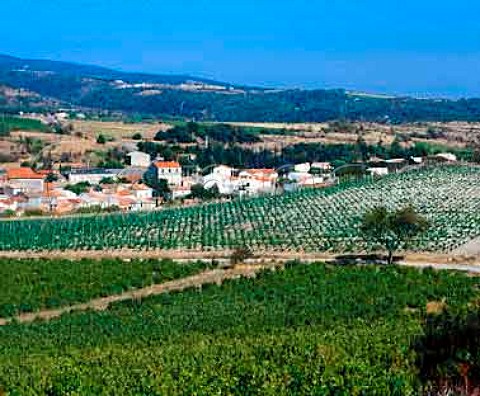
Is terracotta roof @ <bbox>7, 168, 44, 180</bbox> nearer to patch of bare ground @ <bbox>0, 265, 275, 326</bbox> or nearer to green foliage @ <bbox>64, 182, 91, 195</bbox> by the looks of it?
green foliage @ <bbox>64, 182, 91, 195</bbox>

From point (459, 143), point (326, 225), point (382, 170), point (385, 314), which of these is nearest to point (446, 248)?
point (326, 225)

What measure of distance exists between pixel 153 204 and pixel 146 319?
122 feet

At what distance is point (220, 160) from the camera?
96250 millimetres

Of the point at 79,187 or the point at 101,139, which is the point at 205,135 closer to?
the point at 101,139

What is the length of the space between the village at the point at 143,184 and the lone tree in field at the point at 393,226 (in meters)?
23.8

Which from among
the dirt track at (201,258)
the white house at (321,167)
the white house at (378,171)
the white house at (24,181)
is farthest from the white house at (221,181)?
the dirt track at (201,258)

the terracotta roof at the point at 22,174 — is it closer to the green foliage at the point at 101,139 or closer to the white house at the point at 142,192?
the white house at the point at 142,192

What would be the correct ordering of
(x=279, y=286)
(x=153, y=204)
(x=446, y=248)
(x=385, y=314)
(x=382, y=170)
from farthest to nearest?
(x=382, y=170), (x=153, y=204), (x=446, y=248), (x=279, y=286), (x=385, y=314)

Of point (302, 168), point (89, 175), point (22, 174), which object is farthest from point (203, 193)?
point (302, 168)

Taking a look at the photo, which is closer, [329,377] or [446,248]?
[329,377]

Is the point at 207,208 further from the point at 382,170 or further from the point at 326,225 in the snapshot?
the point at 382,170

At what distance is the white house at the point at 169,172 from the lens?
3135 inches

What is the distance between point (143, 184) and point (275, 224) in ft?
83.8

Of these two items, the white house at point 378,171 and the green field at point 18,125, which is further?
the green field at point 18,125
